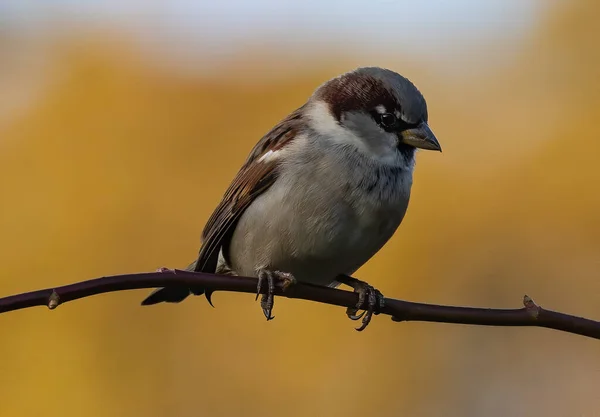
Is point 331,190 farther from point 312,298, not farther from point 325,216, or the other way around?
point 312,298

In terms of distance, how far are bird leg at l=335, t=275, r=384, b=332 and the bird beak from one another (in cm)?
51

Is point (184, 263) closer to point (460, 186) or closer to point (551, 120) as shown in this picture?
point (460, 186)

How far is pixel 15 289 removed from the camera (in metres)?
5.86

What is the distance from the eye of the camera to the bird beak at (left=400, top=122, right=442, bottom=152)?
2.90 meters

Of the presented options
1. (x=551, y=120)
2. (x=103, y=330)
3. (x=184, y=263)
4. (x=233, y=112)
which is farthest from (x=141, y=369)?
(x=551, y=120)

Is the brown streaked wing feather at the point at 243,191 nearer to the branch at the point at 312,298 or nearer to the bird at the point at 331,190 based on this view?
the bird at the point at 331,190

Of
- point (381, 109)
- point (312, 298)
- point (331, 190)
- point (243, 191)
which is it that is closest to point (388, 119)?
point (381, 109)

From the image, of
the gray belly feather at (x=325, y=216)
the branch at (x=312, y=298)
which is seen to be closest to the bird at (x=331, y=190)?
the gray belly feather at (x=325, y=216)

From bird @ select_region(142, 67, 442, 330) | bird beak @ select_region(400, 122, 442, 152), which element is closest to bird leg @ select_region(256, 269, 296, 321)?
bird @ select_region(142, 67, 442, 330)

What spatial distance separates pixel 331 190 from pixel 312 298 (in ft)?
2.56

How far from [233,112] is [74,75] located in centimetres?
143

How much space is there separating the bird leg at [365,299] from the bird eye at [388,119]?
56 centimetres

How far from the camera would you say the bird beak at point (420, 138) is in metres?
2.90

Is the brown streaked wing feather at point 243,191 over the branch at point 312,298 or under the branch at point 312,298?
over
